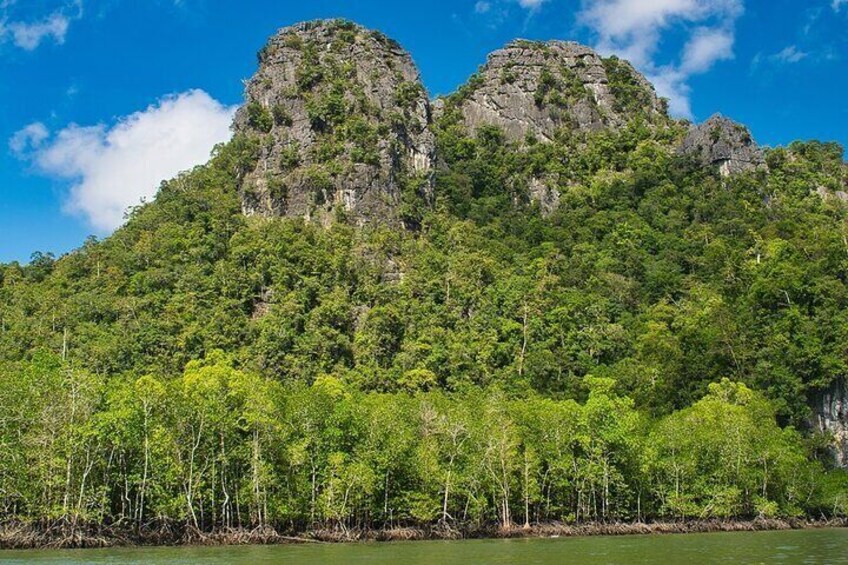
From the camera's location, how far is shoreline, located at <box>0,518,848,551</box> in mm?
38594

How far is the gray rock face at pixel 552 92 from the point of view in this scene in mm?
145500

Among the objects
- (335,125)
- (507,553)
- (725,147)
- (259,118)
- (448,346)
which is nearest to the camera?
(507,553)

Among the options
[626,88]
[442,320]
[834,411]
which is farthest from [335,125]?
[834,411]

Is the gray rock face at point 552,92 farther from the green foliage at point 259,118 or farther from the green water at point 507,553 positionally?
the green water at point 507,553

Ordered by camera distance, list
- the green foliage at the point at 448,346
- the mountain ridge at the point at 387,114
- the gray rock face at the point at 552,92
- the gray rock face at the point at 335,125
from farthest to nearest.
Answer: the gray rock face at the point at 552,92, the mountain ridge at the point at 387,114, the gray rock face at the point at 335,125, the green foliage at the point at 448,346

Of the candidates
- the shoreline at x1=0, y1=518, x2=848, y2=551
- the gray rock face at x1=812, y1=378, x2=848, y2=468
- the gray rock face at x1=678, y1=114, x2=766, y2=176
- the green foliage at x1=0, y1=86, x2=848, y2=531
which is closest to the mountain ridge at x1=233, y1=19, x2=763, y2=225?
the gray rock face at x1=678, y1=114, x2=766, y2=176

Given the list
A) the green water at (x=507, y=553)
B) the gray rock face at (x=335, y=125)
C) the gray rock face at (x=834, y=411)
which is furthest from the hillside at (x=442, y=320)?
the green water at (x=507, y=553)

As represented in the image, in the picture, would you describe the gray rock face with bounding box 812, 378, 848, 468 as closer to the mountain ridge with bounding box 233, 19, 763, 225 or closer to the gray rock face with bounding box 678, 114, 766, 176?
the mountain ridge with bounding box 233, 19, 763, 225

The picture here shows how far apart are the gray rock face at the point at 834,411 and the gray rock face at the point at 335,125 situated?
57542mm

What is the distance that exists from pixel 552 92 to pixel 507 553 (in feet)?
399

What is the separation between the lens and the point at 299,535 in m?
44.4

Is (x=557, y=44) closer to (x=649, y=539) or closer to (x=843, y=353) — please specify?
(x=843, y=353)

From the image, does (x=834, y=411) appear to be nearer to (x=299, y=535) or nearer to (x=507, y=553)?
(x=507, y=553)

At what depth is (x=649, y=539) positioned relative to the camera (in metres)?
45.0
